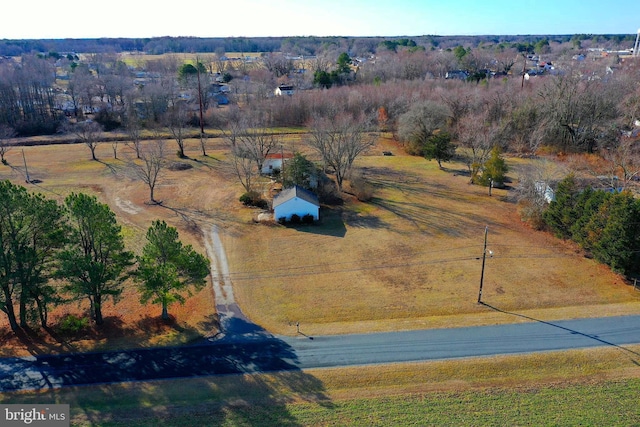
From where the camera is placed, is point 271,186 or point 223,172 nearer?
point 271,186

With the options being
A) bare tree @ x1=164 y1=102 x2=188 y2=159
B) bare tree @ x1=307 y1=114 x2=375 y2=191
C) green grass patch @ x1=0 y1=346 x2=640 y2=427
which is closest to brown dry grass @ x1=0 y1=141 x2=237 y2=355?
bare tree @ x1=164 y1=102 x2=188 y2=159

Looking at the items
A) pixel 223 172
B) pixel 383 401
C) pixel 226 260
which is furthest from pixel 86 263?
pixel 223 172

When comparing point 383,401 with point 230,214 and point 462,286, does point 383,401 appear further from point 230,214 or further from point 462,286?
point 230,214

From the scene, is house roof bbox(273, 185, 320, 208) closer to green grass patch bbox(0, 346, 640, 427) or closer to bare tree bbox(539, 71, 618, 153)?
green grass patch bbox(0, 346, 640, 427)

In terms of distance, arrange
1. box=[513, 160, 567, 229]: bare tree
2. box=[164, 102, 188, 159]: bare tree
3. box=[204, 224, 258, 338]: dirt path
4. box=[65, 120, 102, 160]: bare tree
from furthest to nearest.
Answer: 1. box=[164, 102, 188, 159]: bare tree
2. box=[65, 120, 102, 160]: bare tree
3. box=[513, 160, 567, 229]: bare tree
4. box=[204, 224, 258, 338]: dirt path

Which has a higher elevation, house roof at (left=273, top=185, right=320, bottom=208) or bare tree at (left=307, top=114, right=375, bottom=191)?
bare tree at (left=307, top=114, right=375, bottom=191)

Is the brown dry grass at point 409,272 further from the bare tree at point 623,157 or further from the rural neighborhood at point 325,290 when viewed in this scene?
the bare tree at point 623,157

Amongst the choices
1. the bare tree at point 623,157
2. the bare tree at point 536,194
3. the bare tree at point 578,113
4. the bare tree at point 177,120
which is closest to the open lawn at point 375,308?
the bare tree at point 536,194
